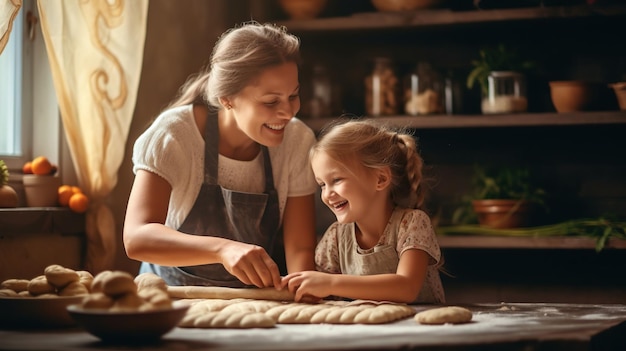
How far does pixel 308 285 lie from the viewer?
1794 millimetres

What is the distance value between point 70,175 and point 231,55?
85 centimetres

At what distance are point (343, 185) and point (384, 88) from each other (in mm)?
1294

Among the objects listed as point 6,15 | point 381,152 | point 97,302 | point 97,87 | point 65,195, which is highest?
point 6,15

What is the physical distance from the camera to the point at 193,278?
2268mm

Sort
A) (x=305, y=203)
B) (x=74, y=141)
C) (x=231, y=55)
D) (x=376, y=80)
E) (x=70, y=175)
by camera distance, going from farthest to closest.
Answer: (x=376, y=80) < (x=70, y=175) < (x=74, y=141) < (x=305, y=203) < (x=231, y=55)

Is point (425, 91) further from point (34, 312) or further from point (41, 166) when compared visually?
point (34, 312)

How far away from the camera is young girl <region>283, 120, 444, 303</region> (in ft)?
6.65

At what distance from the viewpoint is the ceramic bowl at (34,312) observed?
146 cm

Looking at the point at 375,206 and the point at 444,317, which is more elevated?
the point at 375,206

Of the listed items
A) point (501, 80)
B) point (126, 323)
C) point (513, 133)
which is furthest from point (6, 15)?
point (513, 133)

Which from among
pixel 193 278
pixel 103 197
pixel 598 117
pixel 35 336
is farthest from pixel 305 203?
pixel 598 117

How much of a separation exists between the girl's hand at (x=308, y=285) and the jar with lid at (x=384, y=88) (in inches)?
61.3

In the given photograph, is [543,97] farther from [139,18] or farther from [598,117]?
[139,18]

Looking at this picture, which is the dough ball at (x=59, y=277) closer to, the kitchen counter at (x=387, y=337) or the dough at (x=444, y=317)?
the kitchen counter at (x=387, y=337)
